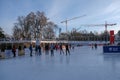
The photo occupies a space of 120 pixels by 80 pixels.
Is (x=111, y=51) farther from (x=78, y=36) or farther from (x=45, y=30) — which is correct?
(x=78, y=36)

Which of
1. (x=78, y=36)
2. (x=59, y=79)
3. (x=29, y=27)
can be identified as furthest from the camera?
(x=78, y=36)

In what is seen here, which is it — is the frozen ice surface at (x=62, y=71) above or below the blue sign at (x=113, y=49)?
below

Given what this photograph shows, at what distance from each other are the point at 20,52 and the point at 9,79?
19682 mm

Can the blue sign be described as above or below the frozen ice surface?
above

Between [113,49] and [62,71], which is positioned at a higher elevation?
[113,49]

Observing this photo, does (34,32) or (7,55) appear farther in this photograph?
(34,32)

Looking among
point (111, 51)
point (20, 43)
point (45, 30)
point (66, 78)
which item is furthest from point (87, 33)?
point (66, 78)

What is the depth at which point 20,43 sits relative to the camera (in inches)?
1839

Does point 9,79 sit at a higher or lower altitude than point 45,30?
lower

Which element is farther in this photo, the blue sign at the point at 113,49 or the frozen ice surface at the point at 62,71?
the blue sign at the point at 113,49

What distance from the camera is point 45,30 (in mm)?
69188

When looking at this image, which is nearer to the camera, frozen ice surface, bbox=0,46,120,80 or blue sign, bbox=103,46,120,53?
frozen ice surface, bbox=0,46,120,80

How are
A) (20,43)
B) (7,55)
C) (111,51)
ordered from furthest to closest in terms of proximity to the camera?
(20,43), (111,51), (7,55)

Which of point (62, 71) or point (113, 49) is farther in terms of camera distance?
point (113, 49)
